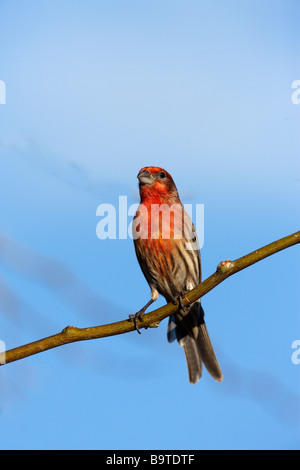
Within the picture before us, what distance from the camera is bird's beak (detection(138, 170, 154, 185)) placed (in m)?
6.85

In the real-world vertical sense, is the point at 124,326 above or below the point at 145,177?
below

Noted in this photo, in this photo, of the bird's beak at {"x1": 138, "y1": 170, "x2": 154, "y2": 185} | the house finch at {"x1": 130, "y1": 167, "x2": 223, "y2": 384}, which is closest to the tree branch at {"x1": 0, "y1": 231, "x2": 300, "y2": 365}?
the house finch at {"x1": 130, "y1": 167, "x2": 223, "y2": 384}

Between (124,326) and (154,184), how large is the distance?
2.73 m

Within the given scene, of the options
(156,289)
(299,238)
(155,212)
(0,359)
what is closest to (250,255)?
(299,238)

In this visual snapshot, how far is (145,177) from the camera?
270 inches

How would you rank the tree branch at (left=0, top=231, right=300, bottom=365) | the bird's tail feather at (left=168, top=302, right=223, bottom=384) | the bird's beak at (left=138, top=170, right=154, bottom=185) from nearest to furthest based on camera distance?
the tree branch at (left=0, top=231, right=300, bottom=365) → the bird's beak at (left=138, top=170, right=154, bottom=185) → the bird's tail feather at (left=168, top=302, right=223, bottom=384)

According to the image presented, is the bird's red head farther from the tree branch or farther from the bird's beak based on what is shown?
the tree branch

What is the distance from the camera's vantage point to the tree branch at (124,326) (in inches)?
161

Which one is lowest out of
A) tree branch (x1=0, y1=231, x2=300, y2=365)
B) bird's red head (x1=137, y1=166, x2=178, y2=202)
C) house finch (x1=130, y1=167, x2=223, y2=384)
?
tree branch (x1=0, y1=231, x2=300, y2=365)

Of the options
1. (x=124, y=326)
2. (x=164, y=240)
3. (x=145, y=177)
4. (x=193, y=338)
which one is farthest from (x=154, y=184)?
(x=124, y=326)

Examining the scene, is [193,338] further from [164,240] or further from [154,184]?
[154,184]

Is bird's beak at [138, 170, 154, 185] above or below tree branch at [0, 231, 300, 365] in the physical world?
above

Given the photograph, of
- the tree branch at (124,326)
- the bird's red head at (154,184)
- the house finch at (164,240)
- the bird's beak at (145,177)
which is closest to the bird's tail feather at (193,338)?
the house finch at (164,240)
